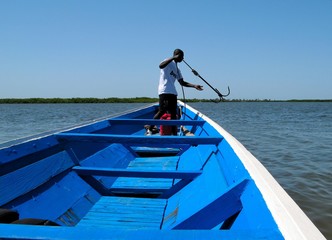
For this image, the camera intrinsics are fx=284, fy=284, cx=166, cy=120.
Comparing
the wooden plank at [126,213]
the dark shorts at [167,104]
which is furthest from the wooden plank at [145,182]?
the dark shorts at [167,104]

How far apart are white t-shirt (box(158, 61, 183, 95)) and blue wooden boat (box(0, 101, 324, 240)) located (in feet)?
5.22

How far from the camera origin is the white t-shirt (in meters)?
5.63

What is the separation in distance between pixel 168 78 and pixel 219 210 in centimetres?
431

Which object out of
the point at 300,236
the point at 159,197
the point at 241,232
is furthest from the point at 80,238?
the point at 159,197

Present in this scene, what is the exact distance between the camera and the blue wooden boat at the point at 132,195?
94 centimetres

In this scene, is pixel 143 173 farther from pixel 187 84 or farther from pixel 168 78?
pixel 187 84

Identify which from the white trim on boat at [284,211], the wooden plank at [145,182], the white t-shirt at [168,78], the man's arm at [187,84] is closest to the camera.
Answer: the white trim on boat at [284,211]

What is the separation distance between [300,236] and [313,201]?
473 centimetres

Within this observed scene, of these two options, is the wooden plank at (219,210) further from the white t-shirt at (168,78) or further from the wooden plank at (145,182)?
the white t-shirt at (168,78)

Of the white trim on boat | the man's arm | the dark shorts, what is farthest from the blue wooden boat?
the man's arm

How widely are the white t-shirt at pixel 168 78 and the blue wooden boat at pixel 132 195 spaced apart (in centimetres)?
159

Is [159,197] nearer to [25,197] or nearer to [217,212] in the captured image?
[25,197]

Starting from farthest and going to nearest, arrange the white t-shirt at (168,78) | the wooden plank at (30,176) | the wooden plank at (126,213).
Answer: the white t-shirt at (168,78) → the wooden plank at (126,213) → the wooden plank at (30,176)

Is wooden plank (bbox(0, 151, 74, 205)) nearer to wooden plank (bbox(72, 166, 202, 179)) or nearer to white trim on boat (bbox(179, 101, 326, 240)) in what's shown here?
wooden plank (bbox(72, 166, 202, 179))
